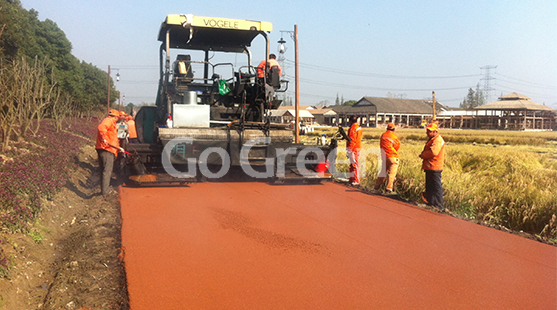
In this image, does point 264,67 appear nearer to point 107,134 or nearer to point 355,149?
point 355,149

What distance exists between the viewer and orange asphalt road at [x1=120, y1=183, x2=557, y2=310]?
12.6ft

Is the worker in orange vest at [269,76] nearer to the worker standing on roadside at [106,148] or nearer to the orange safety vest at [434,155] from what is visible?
the worker standing on roadside at [106,148]

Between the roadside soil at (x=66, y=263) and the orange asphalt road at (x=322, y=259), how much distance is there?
7.5 inches

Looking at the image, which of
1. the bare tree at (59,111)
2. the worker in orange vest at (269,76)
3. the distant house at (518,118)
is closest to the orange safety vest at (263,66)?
the worker in orange vest at (269,76)

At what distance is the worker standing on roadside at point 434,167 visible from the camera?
7.68m

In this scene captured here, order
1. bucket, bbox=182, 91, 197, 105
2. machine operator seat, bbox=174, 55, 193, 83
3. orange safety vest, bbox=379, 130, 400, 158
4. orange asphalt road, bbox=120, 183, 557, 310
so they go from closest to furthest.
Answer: orange asphalt road, bbox=120, 183, 557, 310 < bucket, bbox=182, 91, 197, 105 < orange safety vest, bbox=379, 130, 400, 158 < machine operator seat, bbox=174, 55, 193, 83

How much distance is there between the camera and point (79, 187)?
30.9ft

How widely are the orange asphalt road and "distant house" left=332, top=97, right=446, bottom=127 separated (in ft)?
179

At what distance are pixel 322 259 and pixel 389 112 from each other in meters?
59.3

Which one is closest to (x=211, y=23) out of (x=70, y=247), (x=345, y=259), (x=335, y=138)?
→ (x=335, y=138)

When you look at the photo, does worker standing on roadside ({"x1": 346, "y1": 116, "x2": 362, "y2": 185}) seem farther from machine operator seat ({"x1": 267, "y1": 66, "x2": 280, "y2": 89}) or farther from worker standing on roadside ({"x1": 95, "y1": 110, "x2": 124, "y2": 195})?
worker standing on roadside ({"x1": 95, "y1": 110, "x2": 124, "y2": 195})

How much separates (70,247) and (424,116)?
2505 inches

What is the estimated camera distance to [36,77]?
13125mm

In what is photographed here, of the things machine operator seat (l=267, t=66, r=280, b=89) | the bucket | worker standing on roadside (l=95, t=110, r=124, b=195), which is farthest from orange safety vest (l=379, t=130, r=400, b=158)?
worker standing on roadside (l=95, t=110, r=124, b=195)
